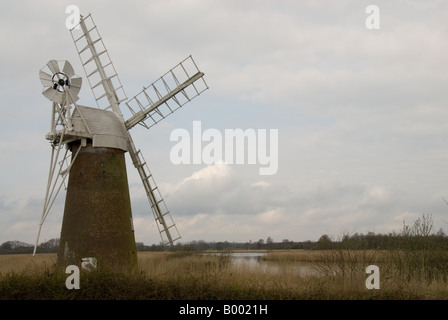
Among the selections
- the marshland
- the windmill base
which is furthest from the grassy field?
the windmill base

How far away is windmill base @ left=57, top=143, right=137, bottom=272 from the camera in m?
16.4

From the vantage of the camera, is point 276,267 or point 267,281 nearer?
point 267,281

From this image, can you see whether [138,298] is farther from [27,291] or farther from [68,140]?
[68,140]

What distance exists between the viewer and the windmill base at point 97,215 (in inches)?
647

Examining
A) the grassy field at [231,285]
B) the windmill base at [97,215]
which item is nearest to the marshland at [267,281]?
the grassy field at [231,285]

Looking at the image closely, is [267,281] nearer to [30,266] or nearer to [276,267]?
[276,267]

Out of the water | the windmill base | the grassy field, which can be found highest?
the windmill base

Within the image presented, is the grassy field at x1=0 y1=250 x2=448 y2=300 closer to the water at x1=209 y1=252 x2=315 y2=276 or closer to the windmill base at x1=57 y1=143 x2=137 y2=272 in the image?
the water at x1=209 y1=252 x2=315 y2=276

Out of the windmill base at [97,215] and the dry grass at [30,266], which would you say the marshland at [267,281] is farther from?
the windmill base at [97,215]

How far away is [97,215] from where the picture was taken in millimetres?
16641

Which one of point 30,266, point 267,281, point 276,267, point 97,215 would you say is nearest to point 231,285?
point 267,281

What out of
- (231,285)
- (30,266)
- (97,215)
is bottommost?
(231,285)

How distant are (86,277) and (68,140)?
6.11 metres
